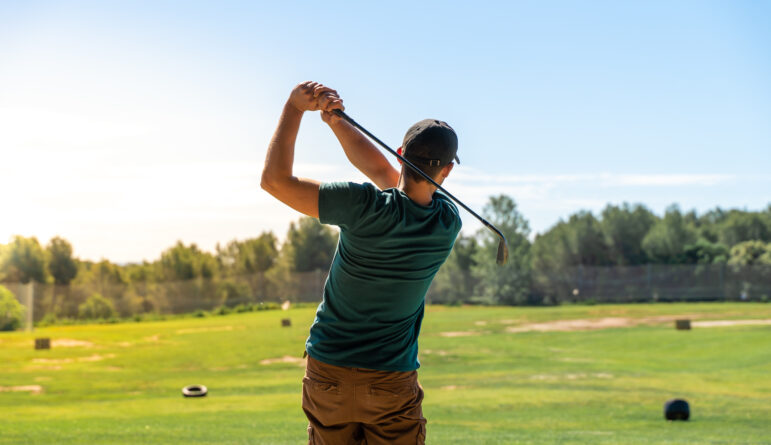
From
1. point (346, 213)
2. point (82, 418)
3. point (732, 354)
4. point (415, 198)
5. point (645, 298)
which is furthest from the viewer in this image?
point (645, 298)

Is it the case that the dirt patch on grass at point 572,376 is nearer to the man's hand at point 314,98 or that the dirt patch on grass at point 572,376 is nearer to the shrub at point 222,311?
the man's hand at point 314,98

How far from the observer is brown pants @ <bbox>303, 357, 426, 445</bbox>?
2.90m

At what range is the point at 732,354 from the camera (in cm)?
2873

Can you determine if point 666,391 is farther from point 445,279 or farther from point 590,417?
point 445,279

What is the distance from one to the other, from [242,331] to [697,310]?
31823 mm

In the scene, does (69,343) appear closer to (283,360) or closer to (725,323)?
(283,360)

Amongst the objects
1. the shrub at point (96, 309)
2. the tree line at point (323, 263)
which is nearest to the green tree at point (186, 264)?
the tree line at point (323, 263)

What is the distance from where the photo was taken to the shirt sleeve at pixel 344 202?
262 centimetres

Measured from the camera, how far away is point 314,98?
283 cm

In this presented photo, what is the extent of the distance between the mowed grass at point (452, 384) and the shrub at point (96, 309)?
12317 millimetres

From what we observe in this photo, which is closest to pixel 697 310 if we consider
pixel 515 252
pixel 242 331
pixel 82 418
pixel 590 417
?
pixel 515 252

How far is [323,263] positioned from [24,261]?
87.3 feet

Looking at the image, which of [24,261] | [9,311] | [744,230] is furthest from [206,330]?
[744,230]

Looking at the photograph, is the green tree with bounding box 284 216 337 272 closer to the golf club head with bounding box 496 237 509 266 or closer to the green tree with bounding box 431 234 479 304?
the green tree with bounding box 431 234 479 304
